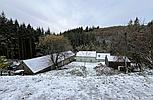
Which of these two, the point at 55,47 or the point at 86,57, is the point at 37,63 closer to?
the point at 55,47

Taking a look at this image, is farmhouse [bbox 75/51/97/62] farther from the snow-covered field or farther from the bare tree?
the snow-covered field

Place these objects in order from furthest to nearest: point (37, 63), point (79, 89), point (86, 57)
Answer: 1. point (86, 57)
2. point (37, 63)
3. point (79, 89)

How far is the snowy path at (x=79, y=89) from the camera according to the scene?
6566mm

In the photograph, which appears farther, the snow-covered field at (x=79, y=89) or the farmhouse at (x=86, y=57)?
the farmhouse at (x=86, y=57)

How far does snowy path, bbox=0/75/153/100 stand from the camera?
6.57 meters

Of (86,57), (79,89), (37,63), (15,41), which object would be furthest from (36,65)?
(79,89)

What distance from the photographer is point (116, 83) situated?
26.8ft

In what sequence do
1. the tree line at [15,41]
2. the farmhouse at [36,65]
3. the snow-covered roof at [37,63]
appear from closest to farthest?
the farmhouse at [36,65] → the snow-covered roof at [37,63] → the tree line at [15,41]

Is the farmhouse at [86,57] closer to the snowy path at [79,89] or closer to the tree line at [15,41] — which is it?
the tree line at [15,41]

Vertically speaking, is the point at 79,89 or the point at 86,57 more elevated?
the point at 79,89

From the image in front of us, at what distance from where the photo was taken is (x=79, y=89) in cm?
722

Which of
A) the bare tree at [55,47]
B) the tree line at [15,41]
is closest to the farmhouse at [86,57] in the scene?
the bare tree at [55,47]

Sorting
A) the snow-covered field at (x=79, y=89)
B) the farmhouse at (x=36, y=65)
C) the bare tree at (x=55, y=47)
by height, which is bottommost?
the farmhouse at (x=36, y=65)

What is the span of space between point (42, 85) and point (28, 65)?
26160mm
